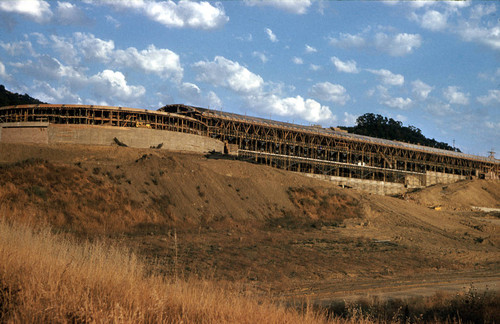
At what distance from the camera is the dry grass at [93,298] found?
7578mm

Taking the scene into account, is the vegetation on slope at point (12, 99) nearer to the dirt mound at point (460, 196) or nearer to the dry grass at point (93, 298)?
the dirt mound at point (460, 196)

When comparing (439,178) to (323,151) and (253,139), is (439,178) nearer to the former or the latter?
(323,151)

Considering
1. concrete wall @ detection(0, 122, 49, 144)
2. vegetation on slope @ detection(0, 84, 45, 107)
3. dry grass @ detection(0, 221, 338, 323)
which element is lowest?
dry grass @ detection(0, 221, 338, 323)

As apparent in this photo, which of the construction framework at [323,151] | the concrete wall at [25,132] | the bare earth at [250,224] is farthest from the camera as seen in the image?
the construction framework at [323,151]

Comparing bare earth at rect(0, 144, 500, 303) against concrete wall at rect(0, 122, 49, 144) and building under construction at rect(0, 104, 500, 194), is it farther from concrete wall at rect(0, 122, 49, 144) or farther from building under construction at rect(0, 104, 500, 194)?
concrete wall at rect(0, 122, 49, 144)

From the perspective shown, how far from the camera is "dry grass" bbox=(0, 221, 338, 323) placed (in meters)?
7.58

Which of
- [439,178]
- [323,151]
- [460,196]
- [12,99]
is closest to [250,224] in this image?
[323,151]

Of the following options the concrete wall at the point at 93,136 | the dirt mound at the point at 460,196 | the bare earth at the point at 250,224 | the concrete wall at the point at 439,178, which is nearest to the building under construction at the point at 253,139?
the concrete wall at the point at 93,136

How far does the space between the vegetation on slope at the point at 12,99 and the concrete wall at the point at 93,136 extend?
3495 cm

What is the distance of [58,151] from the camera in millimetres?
42594

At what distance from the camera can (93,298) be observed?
8.38 m

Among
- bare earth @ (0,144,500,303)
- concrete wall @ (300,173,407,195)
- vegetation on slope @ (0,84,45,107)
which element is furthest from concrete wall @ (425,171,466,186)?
vegetation on slope @ (0,84,45,107)

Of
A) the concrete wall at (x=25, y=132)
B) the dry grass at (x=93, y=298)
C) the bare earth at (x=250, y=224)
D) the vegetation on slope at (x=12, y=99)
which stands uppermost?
the vegetation on slope at (x=12, y=99)

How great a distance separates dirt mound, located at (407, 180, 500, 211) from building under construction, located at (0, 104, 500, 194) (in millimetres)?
5367
